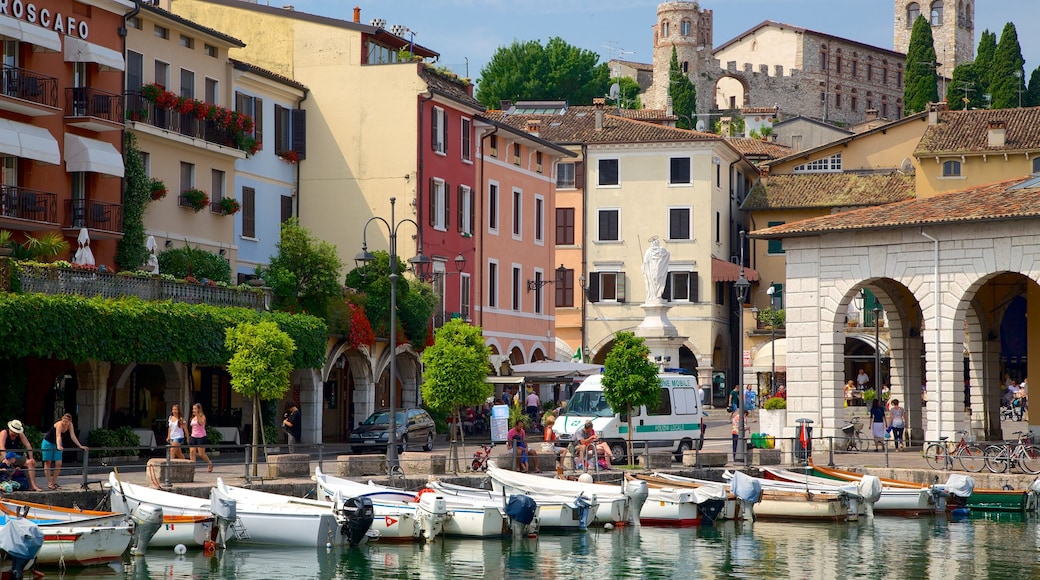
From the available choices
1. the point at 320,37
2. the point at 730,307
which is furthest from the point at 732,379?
the point at 320,37

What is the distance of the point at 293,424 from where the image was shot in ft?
136

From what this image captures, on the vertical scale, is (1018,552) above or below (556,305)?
below

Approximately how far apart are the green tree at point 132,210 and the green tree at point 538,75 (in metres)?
66.6

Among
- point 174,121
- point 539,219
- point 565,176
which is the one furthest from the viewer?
point 565,176

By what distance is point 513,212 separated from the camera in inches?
2431

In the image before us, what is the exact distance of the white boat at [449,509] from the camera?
30.5 metres

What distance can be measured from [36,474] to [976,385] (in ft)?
88.3

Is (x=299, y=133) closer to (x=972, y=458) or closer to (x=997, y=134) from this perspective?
(x=972, y=458)

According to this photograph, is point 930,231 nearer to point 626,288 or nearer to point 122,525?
point 122,525

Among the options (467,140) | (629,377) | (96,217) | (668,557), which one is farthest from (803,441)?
(467,140)

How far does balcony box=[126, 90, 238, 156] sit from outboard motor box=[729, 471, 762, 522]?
18403mm

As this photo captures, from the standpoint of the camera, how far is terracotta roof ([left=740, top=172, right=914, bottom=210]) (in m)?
76.9

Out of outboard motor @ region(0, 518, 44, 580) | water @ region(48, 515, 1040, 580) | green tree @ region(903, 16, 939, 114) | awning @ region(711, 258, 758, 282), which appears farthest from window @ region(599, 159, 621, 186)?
outboard motor @ region(0, 518, 44, 580)

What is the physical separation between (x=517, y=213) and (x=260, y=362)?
28128mm
